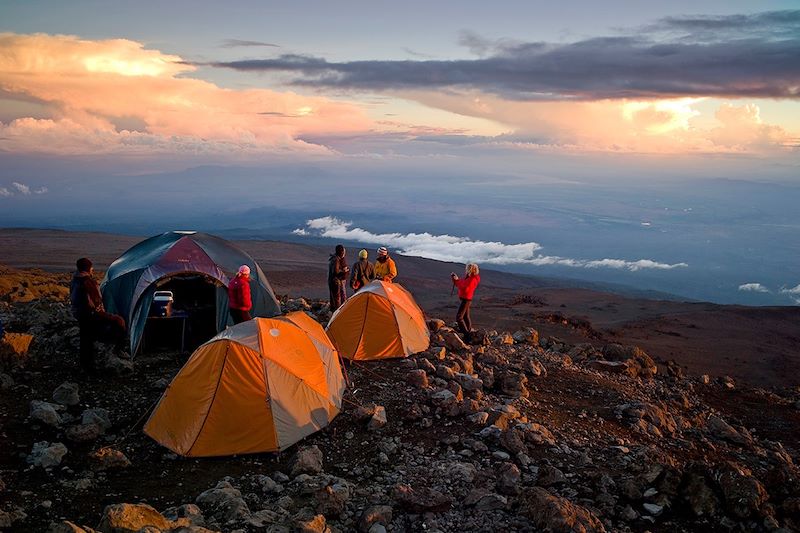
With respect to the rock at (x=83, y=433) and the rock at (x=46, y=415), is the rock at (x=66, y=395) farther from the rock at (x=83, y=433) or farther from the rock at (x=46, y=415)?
the rock at (x=83, y=433)

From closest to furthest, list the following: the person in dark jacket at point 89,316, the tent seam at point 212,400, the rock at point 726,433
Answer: the tent seam at point 212,400 < the person in dark jacket at point 89,316 < the rock at point 726,433

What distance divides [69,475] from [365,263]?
28.3 feet

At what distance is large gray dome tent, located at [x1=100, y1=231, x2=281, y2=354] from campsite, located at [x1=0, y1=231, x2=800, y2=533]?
33 centimetres

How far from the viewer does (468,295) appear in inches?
554

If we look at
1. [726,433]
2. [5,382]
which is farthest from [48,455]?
[726,433]

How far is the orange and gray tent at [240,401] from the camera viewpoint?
8.09m

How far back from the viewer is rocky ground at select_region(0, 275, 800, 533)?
646 centimetres

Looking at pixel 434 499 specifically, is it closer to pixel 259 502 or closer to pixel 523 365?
pixel 259 502

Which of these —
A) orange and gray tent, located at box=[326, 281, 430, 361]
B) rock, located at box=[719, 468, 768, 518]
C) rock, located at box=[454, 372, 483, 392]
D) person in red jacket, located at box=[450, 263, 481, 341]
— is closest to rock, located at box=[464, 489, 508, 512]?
rock, located at box=[719, 468, 768, 518]

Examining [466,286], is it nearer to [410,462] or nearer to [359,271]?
[359,271]

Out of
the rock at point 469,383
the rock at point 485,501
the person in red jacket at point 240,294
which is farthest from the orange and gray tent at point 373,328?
the rock at point 485,501

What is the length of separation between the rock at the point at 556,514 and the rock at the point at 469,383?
4104 mm

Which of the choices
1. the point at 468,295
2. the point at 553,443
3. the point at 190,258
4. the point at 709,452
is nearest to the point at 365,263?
the point at 468,295

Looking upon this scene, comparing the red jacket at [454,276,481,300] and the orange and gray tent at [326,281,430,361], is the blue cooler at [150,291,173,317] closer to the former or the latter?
the orange and gray tent at [326,281,430,361]
